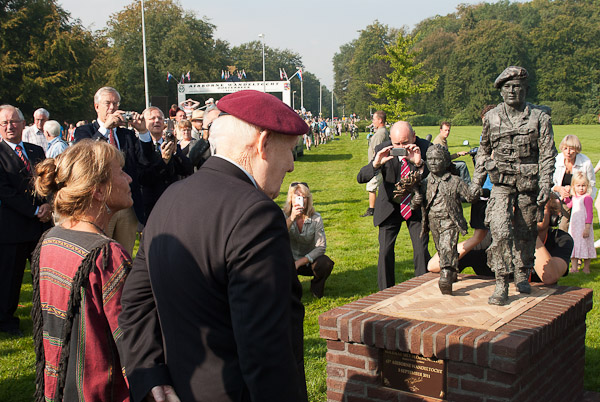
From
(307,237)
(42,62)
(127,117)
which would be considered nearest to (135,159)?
(127,117)

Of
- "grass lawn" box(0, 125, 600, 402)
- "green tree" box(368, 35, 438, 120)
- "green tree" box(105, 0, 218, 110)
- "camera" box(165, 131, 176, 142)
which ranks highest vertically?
"green tree" box(105, 0, 218, 110)

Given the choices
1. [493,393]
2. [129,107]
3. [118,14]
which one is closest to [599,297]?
[493,393]

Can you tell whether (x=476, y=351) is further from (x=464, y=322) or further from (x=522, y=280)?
(x=522, y=280)

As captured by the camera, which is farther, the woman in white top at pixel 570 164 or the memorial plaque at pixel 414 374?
the woman in white top at pixel 570 164

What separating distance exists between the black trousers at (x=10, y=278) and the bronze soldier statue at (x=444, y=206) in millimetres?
4262

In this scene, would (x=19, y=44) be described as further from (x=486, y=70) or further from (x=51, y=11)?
(x=486, y=70)

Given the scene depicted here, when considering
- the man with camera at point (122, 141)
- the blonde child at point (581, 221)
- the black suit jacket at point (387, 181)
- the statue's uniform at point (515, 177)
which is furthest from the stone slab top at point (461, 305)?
the blonde child at point (581, 221)

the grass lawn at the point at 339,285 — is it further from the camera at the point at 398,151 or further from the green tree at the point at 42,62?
the green tree at the point at 42,62

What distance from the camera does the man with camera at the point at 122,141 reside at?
18.0 feet

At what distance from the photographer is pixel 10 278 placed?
6078 millimetres

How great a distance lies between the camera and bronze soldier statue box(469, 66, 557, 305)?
4.21 m

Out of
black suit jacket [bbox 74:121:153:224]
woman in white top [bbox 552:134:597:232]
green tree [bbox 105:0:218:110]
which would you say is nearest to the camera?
black suit jacket [bbox 74:121:153:224]

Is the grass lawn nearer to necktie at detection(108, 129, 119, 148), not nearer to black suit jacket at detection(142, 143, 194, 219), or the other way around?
black suit jacket at detection(142, 143, 194, 219)

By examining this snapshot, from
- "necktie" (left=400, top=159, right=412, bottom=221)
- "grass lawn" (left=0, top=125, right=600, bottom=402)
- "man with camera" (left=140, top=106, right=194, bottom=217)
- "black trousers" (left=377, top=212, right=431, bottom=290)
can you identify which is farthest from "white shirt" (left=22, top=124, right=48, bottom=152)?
"necktie" (left=400, top=159, right=412, bottom=221)
